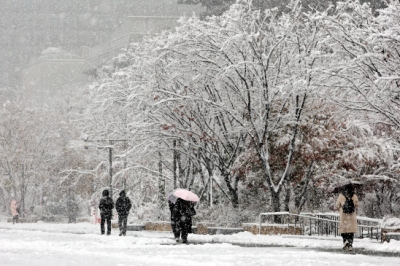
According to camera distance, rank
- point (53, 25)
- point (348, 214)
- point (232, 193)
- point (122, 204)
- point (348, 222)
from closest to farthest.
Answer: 1. point (348, 222)
2. point (348, 214)
3. point (122, 204)
4. point (232, 193)
5. point (53, 25)

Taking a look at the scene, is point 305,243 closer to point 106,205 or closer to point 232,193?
point 106,205

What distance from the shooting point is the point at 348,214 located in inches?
746

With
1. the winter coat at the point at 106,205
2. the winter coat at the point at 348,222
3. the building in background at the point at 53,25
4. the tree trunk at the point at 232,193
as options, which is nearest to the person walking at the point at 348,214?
the winter coat at the point at 348,222

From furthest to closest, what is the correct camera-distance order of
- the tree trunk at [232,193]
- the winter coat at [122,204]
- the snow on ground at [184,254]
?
the tree trunk at [232,193] → the winter coat at [122,204] → the snow on ground at [184,254]

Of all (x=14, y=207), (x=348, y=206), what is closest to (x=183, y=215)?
(x=348, y=206)

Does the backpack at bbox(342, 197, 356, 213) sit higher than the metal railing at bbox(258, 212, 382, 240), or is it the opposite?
the backpack at bbox(342, 197, 356, 213)

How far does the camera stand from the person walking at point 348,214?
18844 millimetres

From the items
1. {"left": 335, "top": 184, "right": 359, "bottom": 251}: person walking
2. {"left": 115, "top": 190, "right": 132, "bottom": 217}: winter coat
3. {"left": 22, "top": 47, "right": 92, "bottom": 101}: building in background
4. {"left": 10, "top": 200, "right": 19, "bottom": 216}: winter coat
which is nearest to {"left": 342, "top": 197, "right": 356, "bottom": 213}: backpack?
{"left": 335, "top": 184, "right": 359, "bottom": 251}: person walking

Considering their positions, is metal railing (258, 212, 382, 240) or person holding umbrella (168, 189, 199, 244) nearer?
person holding umbrella (168, 189, 199, 244)

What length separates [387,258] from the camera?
1631 cm

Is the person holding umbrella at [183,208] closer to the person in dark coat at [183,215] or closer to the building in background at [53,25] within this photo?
the person in dark coat at [183,215]

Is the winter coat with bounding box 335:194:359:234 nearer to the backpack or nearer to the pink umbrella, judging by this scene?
the backpack

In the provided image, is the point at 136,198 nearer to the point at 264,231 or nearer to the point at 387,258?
the point at 264,231

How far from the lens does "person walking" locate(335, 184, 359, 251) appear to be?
1884cm
